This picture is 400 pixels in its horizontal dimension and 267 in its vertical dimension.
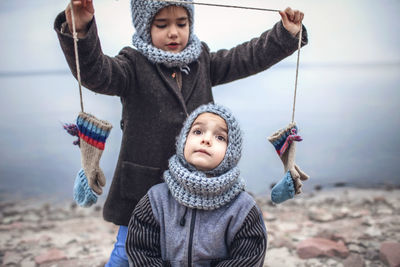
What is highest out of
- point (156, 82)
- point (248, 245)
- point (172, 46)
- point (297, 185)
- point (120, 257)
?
point (172, 46)

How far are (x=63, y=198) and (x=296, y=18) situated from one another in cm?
204

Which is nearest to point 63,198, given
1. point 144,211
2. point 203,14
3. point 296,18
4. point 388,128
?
point 203,14

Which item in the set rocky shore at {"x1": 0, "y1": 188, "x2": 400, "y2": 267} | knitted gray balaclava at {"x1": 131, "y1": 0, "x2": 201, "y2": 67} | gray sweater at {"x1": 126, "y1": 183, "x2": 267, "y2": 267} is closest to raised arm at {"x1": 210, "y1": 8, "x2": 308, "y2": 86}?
knitted gray balaclava at {"x1": 131, "y1": 0, "x2": 201, "y2": 67}

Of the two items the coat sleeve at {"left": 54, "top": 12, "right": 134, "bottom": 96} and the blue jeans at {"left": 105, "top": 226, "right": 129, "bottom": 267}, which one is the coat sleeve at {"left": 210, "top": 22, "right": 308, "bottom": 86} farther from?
the blue jeans at {"left": 105, "top": 226, "right": 129, "bottom": 267}

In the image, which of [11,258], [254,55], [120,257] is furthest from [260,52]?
[11,258]

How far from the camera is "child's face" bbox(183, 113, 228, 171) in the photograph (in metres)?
1.22

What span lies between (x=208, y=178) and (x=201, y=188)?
0.12 feet

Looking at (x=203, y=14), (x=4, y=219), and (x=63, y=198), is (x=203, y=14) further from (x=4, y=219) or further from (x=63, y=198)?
(x=4, y=219)

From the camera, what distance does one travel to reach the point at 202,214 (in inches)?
48.2

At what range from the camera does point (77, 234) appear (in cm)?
237

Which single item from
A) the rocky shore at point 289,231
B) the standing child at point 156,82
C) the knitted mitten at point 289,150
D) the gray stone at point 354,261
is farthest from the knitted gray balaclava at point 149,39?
the gray stone at point 354,261

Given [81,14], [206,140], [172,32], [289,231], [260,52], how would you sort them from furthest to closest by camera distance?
[289,231] → [260,52] → [172,32] → [206,140] → [81,14]

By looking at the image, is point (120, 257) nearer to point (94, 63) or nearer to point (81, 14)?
point (94, 63)

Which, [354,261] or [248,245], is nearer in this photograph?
[248,245]
